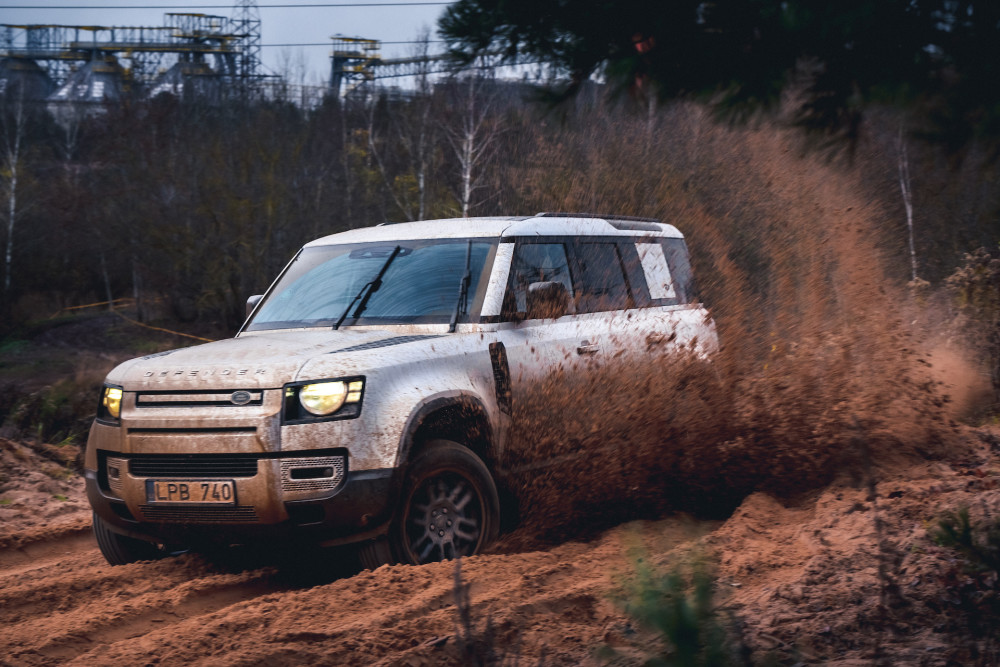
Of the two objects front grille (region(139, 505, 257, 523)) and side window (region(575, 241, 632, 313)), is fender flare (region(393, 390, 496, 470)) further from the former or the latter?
side window (region(575, 241, 632, 313))

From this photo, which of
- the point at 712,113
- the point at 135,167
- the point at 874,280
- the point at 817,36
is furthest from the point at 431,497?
the point at 135,167

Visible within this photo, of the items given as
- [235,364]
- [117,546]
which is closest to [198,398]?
[235,364]

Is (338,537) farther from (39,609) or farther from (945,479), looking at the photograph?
(945,479)

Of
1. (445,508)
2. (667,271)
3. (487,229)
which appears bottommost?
(445,508)

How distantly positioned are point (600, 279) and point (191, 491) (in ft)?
10.1

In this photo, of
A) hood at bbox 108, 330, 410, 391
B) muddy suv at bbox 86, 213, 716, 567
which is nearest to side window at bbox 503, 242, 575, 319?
muddy suv at bbox 86, 213, 716, 567

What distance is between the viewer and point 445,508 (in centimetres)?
489

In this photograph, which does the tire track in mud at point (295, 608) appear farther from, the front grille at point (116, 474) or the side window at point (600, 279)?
the side window at point (600, 279)

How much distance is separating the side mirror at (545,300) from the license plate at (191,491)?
2.08 m

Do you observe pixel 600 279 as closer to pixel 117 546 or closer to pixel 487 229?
pixel 487 229

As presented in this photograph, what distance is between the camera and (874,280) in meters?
9.63

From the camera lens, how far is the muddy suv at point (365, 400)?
451cm

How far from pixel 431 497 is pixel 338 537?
0.53m

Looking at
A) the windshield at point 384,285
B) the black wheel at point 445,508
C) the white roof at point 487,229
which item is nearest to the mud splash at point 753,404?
the black wheel at point 445,508
